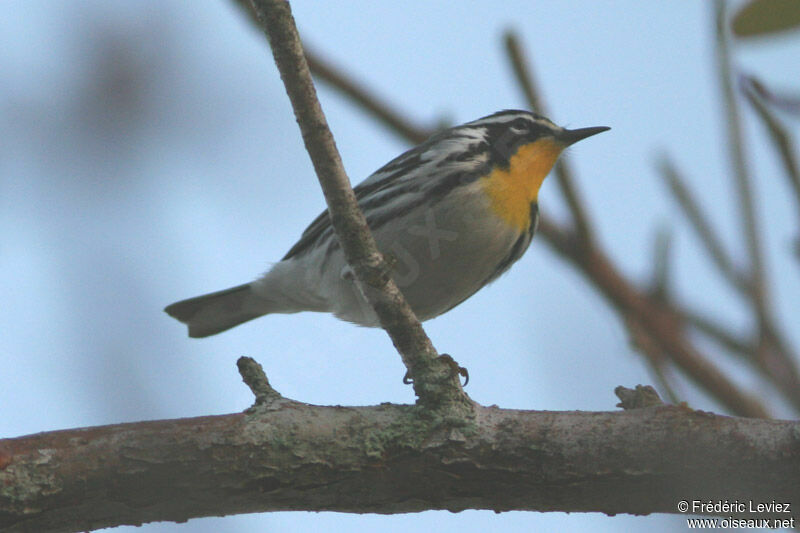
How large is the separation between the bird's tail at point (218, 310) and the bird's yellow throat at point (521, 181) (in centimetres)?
196

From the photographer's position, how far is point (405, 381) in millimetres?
4500

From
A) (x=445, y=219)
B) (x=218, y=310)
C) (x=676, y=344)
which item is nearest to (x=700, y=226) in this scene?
(x=676, y=344)

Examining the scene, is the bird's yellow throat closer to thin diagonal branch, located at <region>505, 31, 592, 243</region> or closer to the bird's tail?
thin diagonal branch, located at <region>505, 31, 592, 243</region>

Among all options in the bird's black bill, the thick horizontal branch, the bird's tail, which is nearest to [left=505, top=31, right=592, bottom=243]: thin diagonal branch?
the bird's black bill

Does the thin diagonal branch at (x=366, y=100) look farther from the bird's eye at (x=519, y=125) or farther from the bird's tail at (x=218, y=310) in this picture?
the bird's tail at (x=218, y=310)

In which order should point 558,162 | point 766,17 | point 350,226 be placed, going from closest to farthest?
1. point 766,17
2. point 350,226
3. point 558,162

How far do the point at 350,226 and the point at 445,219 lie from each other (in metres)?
1.58

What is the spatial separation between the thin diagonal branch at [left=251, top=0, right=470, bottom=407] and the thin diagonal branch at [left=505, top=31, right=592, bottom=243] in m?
1.13

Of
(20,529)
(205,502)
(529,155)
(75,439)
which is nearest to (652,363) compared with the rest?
(205,502)

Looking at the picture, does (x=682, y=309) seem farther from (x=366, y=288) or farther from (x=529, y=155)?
(x=529, y=155)

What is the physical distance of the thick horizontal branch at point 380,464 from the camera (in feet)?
9.84

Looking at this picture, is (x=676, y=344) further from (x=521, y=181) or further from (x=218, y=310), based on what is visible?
(x=218, y=310)

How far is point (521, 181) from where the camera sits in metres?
5.18

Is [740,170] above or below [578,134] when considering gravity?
below
